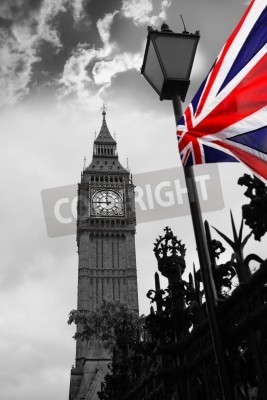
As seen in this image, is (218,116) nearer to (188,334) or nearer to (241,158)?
(241,158)

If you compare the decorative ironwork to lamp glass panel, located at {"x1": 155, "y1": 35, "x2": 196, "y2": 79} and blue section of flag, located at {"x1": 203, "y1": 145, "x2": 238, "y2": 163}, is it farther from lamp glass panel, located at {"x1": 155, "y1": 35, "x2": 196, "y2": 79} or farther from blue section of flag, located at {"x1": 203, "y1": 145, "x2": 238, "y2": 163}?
lamp glass panel, located at {"x1": 155, "y1": 35, "x2": 196, "y2": 79}

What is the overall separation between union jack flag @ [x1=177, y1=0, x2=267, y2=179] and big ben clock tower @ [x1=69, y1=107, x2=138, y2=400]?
5401 centimetres

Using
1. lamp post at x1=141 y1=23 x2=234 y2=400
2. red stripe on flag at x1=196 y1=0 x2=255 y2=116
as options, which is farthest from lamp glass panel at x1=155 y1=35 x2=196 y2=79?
red stripe on flag at x1=196 y1=0 x2=255 y2=116

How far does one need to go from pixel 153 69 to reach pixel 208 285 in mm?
2155

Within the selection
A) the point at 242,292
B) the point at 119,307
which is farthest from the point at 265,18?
the point at 119,307

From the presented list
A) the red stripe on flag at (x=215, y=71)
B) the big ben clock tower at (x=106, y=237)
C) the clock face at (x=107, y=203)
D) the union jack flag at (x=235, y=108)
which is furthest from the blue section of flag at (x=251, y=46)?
the clock face at (x=107, y=203)

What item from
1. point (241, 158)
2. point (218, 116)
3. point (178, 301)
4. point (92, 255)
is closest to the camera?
point (241, 158)

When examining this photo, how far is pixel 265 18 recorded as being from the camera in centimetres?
366

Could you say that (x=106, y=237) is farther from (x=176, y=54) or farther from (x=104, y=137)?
(x=176, y=54)

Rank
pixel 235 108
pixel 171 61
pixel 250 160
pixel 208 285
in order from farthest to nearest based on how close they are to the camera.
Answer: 1. pixel 171 61
2. pixel 235 108
3. pixel 250 160
4. pixel 208 285

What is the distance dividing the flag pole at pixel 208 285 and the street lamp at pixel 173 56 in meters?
0.84

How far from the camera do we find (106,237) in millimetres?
64938

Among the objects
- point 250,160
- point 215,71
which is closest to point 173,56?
point 215,71

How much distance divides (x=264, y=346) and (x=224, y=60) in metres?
2.57
